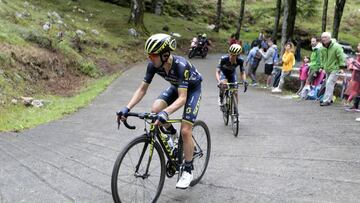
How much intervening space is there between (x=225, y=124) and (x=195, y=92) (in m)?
5.63

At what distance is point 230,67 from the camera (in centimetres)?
1150

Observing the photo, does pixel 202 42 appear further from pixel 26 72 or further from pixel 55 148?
pixel 55 148

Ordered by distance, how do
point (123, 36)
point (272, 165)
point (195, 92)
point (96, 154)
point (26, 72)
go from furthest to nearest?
point (123, 36), point (26, 72), point (96, 154), point (272, 165), point (195, 92)

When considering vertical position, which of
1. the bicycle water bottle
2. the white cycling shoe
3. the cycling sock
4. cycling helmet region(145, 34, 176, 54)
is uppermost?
cycling helmet region(145, 34, 176, 54)

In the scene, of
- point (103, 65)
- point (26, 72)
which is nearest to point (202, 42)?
point (103, 65)

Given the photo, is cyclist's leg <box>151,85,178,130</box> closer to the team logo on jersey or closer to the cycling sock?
the team logo on jersey

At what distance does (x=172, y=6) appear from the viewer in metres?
52.5

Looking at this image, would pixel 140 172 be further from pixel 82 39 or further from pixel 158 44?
pixel 82 39

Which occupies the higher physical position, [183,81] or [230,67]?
[183,81]

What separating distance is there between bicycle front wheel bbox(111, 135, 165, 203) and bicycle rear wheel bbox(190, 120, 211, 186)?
0.98m

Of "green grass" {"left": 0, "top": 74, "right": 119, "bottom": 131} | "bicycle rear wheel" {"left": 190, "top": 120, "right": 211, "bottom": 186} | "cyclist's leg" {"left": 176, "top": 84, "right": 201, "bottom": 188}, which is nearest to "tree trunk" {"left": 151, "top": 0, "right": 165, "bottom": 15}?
"green grass" {"left": 0, "top": 74, "right": 119, "bottom": 131}

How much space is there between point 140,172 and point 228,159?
3164 millimetres

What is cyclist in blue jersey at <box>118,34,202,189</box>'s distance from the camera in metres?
5.87

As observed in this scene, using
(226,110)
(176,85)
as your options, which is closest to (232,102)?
(226,110)
